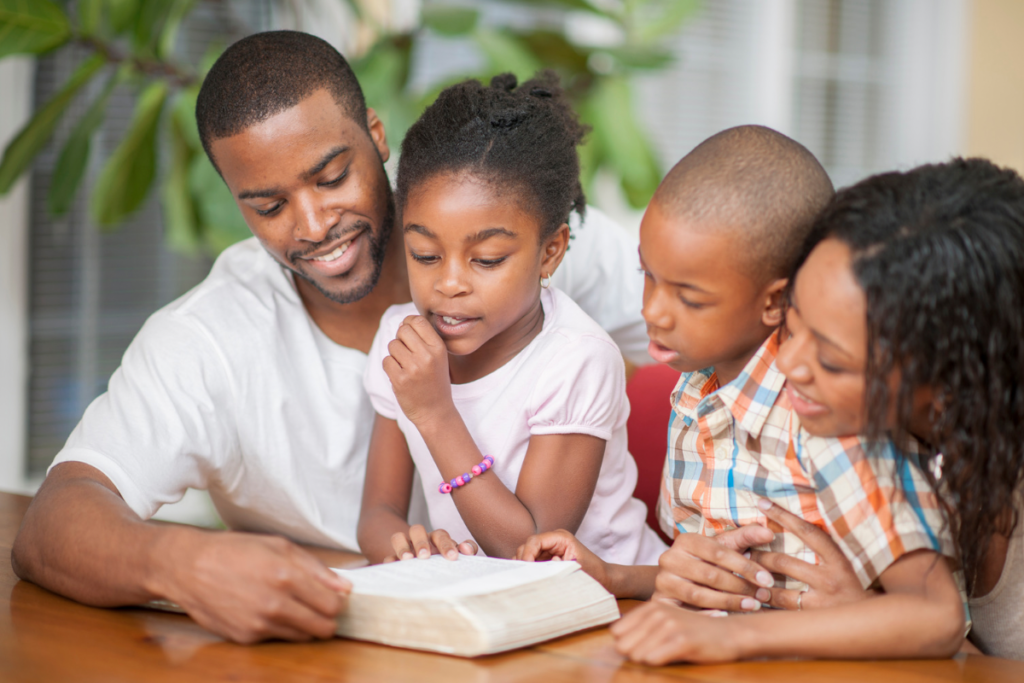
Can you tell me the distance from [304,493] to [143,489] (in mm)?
320

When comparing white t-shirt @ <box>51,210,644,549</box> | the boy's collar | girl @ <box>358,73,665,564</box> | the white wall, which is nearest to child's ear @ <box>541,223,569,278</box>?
girl @ <box>358,73,665,564</box>

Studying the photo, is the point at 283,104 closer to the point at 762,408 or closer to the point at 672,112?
the point at 762,408

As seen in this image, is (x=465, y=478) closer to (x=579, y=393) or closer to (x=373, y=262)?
(x=579, y=393)

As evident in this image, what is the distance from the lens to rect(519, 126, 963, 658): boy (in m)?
0.99

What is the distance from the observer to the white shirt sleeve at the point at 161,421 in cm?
126

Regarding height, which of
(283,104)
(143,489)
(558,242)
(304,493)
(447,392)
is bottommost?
(304,493)

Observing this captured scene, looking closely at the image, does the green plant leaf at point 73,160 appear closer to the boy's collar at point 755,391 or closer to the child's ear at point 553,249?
the child's ear at point 553,249

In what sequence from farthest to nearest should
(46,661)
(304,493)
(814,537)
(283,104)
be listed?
1. (304,493)
2. (283,104)
3. (814,537)
4. (46,661)

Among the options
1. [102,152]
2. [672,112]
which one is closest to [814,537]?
[102,152]

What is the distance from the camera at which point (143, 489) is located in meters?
1.26

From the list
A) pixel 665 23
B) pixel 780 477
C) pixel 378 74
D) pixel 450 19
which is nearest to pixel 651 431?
pixel 780 477

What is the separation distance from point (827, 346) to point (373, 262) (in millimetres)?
860

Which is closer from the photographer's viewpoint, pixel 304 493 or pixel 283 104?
pixel 283 104

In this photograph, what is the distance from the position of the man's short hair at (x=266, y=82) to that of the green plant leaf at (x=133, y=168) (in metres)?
1.03
